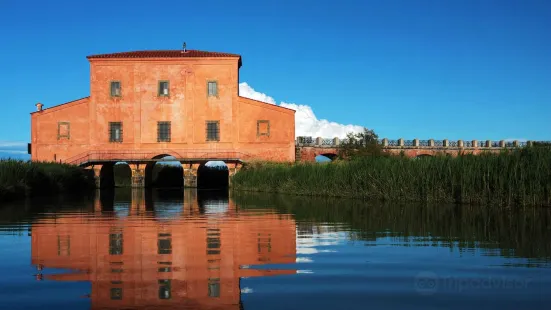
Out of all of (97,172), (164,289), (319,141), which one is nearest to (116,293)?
(164,289)

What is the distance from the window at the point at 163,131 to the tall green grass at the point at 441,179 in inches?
726

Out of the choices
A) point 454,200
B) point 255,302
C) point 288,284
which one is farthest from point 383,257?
point 454,200

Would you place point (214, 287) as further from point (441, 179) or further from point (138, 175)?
point (138, 175)

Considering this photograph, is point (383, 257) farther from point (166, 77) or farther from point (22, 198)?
point (166, 77)

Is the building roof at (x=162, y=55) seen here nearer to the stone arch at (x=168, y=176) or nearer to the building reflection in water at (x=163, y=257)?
the stone arch at (x=168, y=176)

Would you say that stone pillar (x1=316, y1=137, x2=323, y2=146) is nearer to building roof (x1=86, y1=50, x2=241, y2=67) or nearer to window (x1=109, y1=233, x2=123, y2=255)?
building roof (x1=86, y1=50, x2=241, y2=67)

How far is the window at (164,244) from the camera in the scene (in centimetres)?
684

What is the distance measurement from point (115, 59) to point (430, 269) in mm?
37885

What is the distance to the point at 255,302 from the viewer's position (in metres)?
4.15

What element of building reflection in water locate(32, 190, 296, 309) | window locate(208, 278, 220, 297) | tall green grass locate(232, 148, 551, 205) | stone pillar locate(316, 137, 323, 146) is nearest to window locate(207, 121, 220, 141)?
stone pillar locate(316, 137, 323, 146)

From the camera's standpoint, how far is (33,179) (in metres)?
23.8

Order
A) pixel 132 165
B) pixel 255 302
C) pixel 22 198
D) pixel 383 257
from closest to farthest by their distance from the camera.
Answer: pixel 255 302 → pixel 383 257 → pixel 22 198 → pixel 132 165

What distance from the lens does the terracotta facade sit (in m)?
39.9

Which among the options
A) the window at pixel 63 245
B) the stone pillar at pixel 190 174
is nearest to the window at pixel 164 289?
the window at pixel 63 245
